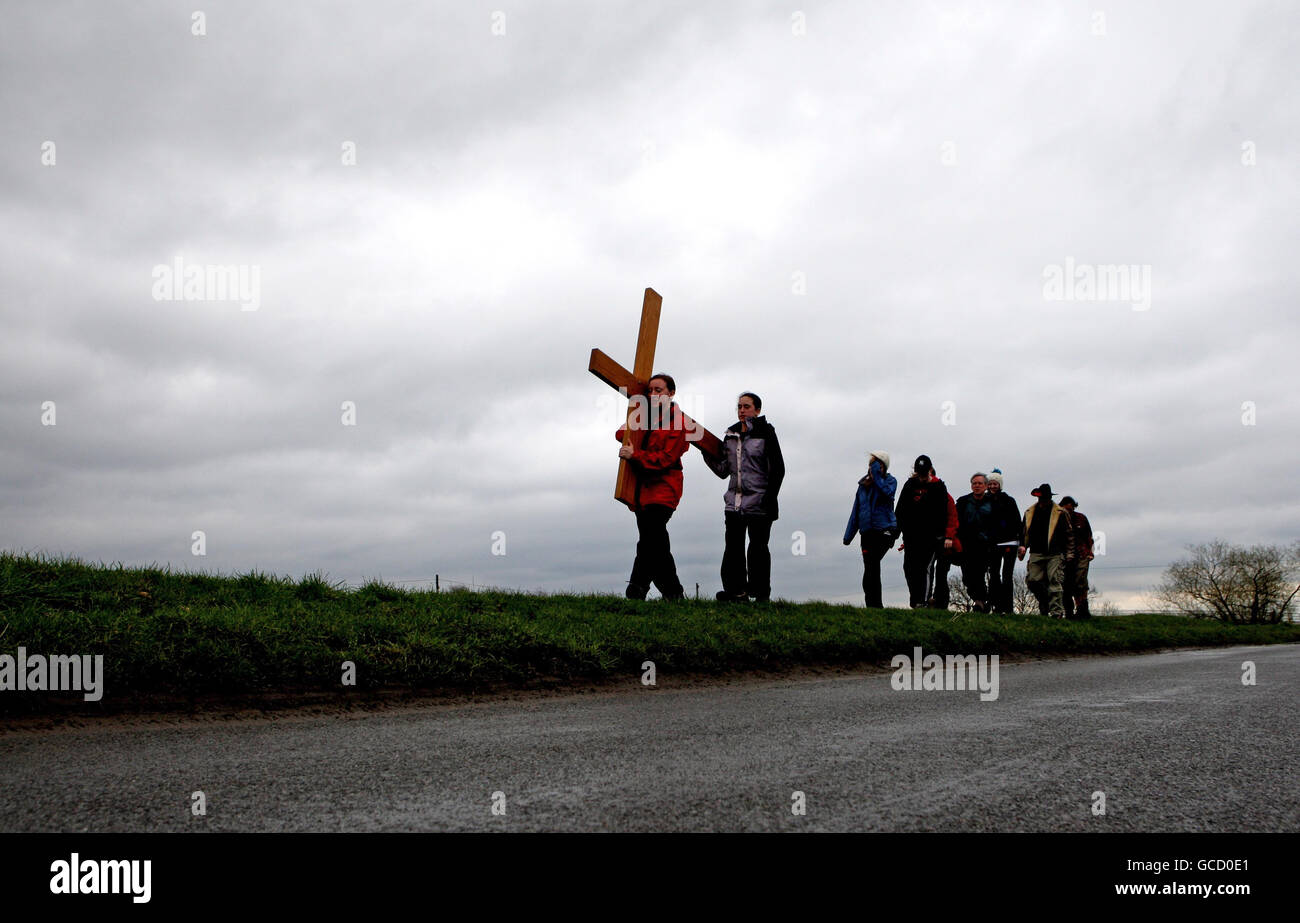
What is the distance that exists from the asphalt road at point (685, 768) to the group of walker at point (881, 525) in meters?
4.86

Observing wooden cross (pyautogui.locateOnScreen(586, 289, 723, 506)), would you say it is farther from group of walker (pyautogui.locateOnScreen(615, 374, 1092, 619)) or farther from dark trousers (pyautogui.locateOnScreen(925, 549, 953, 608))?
dark trousers (pyautogui.locateOnScreen(925, 549, 953, 608))

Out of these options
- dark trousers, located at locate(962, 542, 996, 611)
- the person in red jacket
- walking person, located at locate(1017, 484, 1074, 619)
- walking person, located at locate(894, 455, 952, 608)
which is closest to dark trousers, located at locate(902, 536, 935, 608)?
walking person, located at locate(894, 455, 952, 608)

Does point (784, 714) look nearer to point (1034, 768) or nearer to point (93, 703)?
point (1034, 768)

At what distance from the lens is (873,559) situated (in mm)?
13352

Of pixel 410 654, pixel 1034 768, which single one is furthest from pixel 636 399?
pixel 1034 768

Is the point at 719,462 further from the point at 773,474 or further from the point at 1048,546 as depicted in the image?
the point at 1048,546

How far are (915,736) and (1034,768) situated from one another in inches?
34.4

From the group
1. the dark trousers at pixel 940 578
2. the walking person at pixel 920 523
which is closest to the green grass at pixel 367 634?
the walking person at pixel 920 523

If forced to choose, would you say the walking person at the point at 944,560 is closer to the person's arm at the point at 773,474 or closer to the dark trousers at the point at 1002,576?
the dark trousers at the point at 1002,576

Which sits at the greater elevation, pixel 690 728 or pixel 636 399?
pixel 636 399

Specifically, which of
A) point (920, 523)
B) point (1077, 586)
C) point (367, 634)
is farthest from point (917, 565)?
point (367, 634)

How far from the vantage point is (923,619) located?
11.7 meters

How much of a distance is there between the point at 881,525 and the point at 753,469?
284cm
